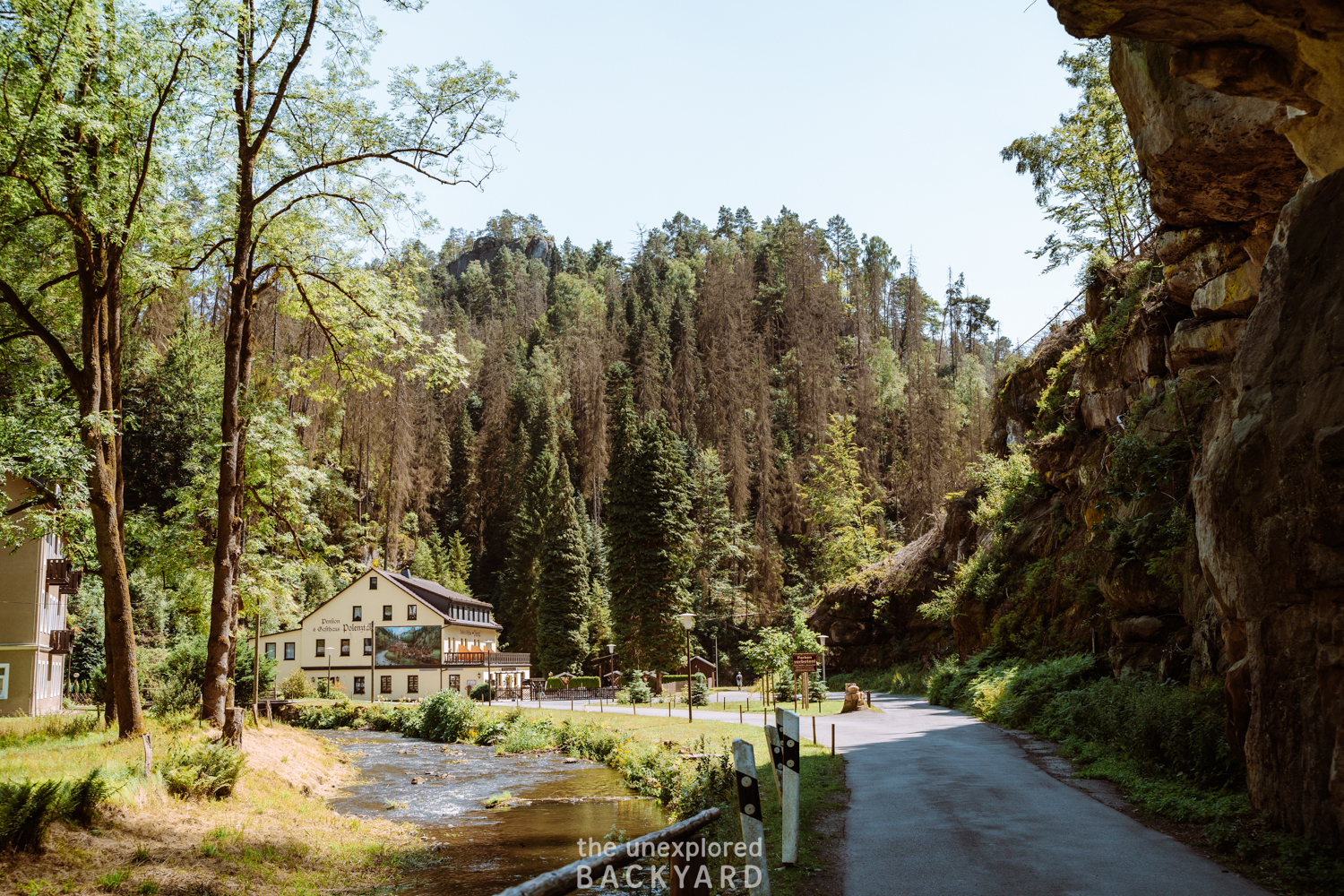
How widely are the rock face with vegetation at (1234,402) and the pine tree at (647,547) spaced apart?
2591 cm

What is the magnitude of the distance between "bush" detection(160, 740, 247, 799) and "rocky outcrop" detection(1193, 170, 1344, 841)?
14.0 metres

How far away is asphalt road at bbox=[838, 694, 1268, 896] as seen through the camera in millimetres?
7301

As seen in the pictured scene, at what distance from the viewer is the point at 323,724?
3962 cm

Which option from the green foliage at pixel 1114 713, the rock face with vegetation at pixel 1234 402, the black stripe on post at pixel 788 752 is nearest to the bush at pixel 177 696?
the black stripe on post at pixel 788 752

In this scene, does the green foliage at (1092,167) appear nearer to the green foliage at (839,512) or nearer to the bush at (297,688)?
the green foliage at (839,512)

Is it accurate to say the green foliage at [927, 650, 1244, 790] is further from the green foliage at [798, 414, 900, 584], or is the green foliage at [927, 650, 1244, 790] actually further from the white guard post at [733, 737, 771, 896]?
the green foliage at [798, 414, 900, 584]

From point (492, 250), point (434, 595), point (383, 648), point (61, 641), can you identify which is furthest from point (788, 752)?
point (492, 250)

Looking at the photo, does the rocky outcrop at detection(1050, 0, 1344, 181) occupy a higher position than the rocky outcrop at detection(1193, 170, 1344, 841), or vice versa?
A: the rocky outcrop at detection(1050, 0, 1344, 181)

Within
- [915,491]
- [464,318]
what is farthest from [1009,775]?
[464,318]

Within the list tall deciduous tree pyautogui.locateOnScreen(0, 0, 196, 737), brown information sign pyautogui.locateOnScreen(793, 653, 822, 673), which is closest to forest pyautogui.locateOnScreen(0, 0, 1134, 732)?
tall deciduous tree pyautogui.locateOnScreen(0, 0, 196, 737)

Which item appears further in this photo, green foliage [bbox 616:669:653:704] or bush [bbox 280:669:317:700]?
bush [bbox 280:669:317:700]

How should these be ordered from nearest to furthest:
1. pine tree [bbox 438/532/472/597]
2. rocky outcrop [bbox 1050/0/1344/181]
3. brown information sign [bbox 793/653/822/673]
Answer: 1. rocky outcrop [bbox 1050/0/1344/181]
2. brown information sign [bbox 793/653/822/673]
3. pine tree [bbox 438/532/472/597]

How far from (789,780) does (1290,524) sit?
17.2 ft

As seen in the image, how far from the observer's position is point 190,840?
11578 millimetres
